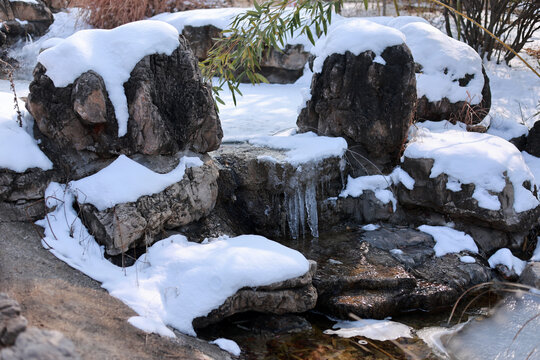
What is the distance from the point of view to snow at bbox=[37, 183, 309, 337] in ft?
11.1

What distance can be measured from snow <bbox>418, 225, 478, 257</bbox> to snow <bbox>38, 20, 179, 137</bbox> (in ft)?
9.45

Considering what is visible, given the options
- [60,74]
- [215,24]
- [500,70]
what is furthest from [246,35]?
[500,70]

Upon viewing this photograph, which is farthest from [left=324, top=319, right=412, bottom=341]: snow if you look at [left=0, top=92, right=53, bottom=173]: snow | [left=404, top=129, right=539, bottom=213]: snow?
[left=0, top=92, right=53, bottom=173]: snow

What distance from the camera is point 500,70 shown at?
884cm

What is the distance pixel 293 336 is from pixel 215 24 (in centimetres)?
650

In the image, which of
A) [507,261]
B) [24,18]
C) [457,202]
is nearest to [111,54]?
[457,202]

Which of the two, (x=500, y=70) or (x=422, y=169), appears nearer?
(x=422, y=169)

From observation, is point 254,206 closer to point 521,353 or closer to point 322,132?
point 322,132

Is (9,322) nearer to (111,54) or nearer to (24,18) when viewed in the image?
(111,54)

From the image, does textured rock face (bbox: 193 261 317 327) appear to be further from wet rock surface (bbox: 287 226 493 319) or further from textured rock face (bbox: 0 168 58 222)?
textured rock face (bbox: 0 168 58 222)

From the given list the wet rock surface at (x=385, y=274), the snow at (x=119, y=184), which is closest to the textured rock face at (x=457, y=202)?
the wet rock surface at (x=385, y=274)

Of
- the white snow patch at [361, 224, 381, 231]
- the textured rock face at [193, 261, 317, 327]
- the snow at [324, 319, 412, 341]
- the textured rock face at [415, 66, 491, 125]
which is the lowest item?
the snow at [324, 319, 412, 341]

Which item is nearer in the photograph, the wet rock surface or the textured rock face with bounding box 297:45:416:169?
the wet rock surface

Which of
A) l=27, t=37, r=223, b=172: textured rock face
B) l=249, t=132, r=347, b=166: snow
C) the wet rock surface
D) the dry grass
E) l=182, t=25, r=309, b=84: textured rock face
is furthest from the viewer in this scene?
the dry grass
